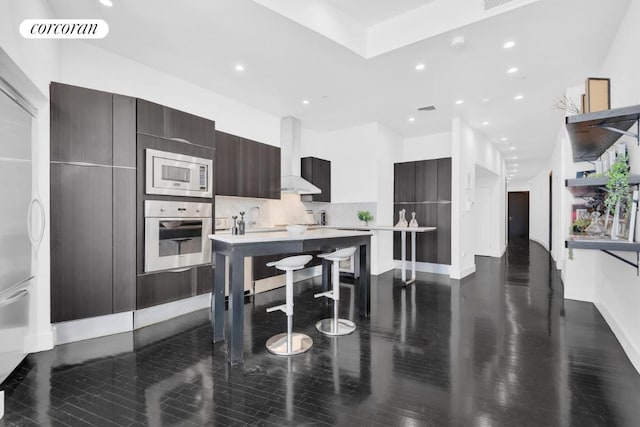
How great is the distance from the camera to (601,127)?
7.24 feet

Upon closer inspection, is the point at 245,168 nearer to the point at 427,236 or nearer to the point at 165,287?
the point at 165,287

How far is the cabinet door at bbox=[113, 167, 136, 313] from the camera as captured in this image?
9.70 ft

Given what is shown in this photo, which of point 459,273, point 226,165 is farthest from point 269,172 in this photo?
point 459,273

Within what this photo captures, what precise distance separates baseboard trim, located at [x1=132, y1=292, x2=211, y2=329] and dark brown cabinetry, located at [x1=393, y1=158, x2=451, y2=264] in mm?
4202

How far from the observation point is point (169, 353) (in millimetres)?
2617

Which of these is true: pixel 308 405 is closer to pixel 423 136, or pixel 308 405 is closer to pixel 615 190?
pixel 615 190

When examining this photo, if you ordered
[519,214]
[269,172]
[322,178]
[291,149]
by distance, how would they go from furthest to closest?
[519,214]
[322,178]
[291,149]
[269,172]

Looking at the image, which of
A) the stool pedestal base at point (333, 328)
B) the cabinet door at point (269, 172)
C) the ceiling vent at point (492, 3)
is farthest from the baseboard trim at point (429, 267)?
the ceiling vent at point (492, 3)

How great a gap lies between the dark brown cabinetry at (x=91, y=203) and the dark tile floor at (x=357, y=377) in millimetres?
445

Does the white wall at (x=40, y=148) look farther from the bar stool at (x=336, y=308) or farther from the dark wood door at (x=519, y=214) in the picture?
the dark wood door at (x=519, y=214)

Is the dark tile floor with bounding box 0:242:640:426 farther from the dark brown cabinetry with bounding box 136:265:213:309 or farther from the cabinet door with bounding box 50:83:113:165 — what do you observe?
the cabinet door with bounding box 50:83:113:165

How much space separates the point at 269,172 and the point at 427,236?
140 inches

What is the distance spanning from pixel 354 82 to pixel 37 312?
168 inches

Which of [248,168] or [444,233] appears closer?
[248,168]
